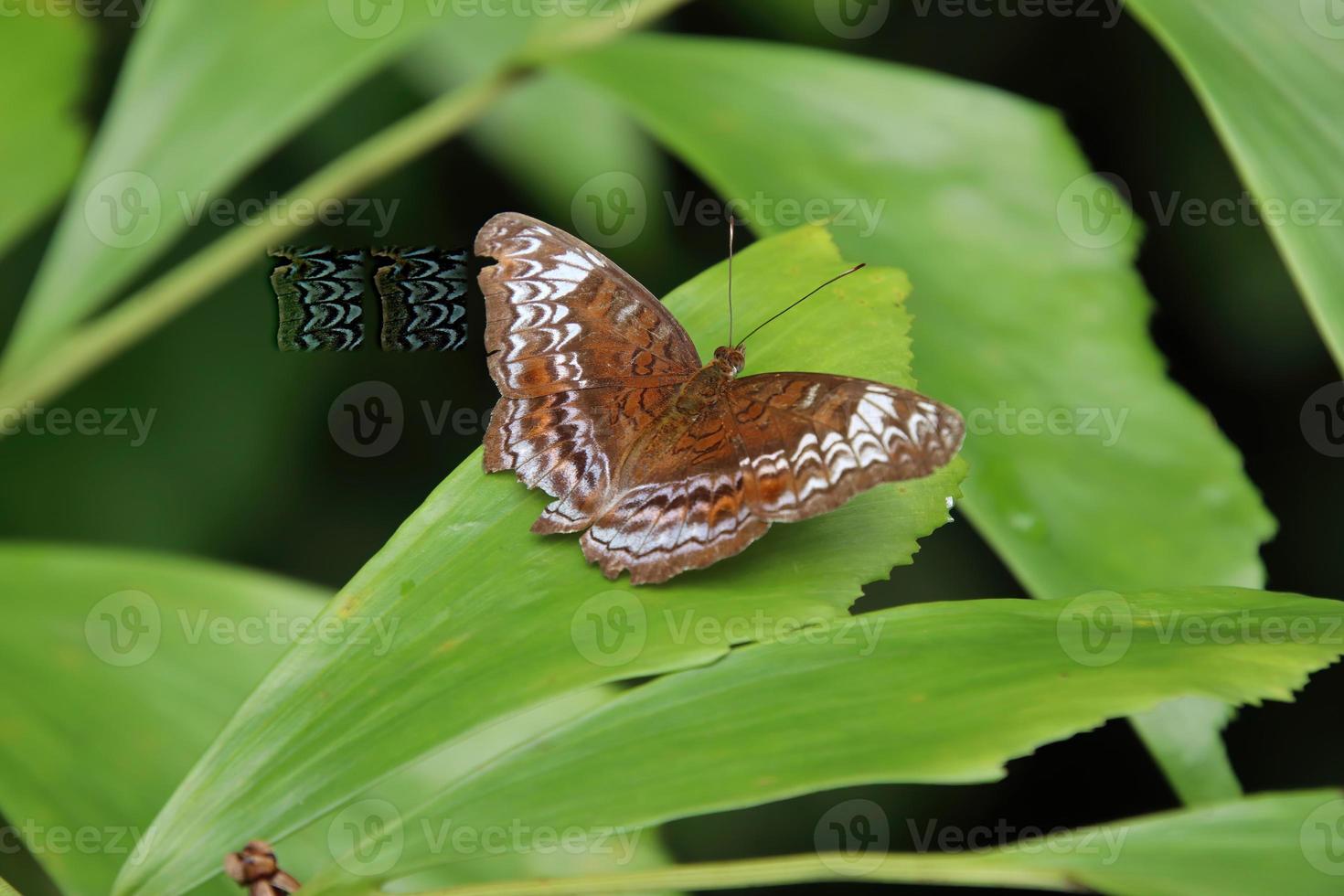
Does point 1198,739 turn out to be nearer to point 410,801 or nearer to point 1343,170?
point 1343,170
